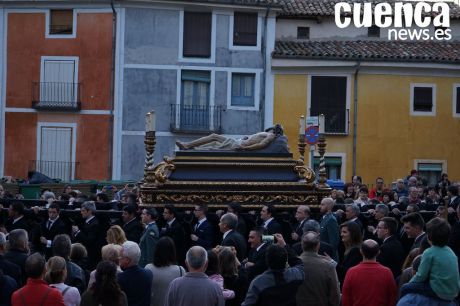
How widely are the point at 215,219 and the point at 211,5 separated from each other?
58.2ft

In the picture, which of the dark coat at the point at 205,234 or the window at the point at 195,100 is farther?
the window at the point at 195,100

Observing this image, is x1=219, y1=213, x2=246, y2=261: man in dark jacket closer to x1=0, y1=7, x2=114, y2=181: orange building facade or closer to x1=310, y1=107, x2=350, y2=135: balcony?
x1=0, y1=7, x2=114, y2=181: orange building facade

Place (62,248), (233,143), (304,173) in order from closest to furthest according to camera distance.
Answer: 1. (62,248)
2. (304,173)
3. (233,143)

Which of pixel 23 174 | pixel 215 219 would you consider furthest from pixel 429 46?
pixel 215 219

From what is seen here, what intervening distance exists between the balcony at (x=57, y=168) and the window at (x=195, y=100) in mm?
3610

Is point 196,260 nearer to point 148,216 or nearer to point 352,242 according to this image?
point 352,242

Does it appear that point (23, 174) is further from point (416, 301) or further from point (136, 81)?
point (416, 301)

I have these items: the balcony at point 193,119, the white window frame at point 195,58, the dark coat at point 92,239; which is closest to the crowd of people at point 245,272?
the dark coat at point 92,239

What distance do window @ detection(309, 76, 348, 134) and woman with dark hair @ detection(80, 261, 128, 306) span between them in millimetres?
25877

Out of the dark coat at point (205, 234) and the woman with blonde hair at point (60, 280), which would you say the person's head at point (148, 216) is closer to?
the dark coat at point (205, 234)

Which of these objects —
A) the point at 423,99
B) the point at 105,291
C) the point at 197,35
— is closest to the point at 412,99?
the point at 423,99

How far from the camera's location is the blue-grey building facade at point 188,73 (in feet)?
114

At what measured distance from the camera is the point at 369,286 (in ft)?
35.3

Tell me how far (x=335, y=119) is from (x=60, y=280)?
25.8 meters
